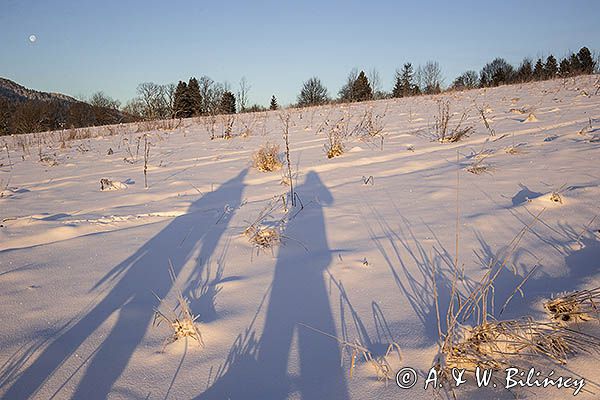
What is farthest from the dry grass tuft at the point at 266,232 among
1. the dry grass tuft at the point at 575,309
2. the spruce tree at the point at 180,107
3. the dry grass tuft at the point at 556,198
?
the spruce tree at the point at 180,107

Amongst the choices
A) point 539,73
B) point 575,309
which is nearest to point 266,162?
point 575,309

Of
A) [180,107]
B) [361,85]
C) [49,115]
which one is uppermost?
[361,85]

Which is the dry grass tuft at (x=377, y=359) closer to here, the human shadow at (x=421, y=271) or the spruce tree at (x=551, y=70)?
the human shadow at (x=421, y=271)

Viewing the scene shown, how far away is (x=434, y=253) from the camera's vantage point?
186 cm

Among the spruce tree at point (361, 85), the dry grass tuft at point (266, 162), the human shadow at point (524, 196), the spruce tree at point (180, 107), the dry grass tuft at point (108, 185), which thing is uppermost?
the spruce tree at point (361, 85)

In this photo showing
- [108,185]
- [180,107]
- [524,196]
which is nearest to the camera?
[524,196]

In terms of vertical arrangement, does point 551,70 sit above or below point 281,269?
above

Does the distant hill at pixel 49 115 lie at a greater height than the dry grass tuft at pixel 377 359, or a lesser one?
greater

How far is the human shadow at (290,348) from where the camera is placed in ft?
3.56

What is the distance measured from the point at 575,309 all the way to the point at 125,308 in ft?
6.12

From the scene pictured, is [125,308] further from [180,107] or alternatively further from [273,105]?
[273,105]

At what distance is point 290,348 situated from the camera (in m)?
1.26

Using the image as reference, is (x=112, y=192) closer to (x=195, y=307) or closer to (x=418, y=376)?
(x=195, y=307)

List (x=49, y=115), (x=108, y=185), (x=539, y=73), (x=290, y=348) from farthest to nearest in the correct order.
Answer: (x=49, y=115) < (x=539, y=73) < (x=108, y=185) < (x=290, y=348)
